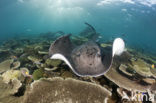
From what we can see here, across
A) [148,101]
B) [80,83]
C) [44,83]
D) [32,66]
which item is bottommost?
[32,66]

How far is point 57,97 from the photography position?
1960 mm

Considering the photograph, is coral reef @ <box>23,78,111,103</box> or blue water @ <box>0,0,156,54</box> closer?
coral reef @ <box>23,78,111,103</box>

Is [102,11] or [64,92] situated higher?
[64,92]

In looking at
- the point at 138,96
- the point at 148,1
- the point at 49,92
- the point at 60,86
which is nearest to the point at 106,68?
the point at 138,96

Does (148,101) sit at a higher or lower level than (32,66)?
higher

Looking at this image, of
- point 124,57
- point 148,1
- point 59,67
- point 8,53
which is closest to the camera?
point 59,67

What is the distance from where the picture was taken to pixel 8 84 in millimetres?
2537

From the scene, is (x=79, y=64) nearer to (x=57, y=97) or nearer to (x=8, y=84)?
(x=57, y=97)

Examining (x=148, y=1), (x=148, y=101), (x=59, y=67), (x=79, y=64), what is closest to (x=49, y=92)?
(x=79, y=64)

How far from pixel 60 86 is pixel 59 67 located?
1227 millimetres

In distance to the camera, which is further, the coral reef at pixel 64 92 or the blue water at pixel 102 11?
the blue water at pixel 102 11

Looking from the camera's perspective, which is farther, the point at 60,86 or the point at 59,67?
the point at 59,67

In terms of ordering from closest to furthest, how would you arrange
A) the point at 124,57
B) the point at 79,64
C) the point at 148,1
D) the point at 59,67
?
1. the point at 79,64
2. the point at 59,67
3. the point at 124,57
4. the point at 148,1

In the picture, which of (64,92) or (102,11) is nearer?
(64,92)
